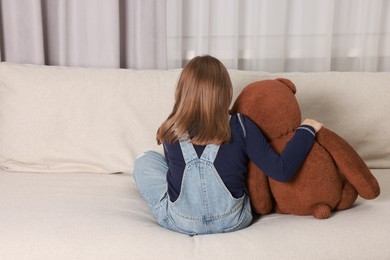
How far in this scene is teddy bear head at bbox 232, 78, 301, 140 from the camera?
1478 mm

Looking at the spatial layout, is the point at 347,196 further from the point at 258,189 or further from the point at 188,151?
the point at 188,151

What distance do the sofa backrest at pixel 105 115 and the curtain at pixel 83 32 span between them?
23 cm

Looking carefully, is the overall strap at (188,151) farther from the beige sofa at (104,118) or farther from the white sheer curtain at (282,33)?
the white sheer curtain at (282,33)

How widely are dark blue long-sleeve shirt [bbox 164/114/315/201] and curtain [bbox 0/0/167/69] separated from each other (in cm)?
78

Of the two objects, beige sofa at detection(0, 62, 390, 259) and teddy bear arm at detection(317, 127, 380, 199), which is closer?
teddy bear arm at detection(317, 127, 380, 199)

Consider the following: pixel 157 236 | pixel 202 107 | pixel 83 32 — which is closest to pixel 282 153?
pixel 202 107

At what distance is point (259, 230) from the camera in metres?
1.38

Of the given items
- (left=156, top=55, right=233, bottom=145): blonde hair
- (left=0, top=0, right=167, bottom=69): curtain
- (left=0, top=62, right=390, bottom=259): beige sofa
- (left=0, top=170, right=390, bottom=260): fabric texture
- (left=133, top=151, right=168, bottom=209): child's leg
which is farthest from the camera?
(left=0, top=0, right=167, bottom=69): curtain

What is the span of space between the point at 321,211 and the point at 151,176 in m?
0.53

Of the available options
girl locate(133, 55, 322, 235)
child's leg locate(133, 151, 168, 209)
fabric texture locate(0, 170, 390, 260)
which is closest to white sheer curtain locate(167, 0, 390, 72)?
child's leg locate(133, 151, 168, 209)

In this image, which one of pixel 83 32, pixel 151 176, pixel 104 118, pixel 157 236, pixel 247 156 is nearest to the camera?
pixel 157 236

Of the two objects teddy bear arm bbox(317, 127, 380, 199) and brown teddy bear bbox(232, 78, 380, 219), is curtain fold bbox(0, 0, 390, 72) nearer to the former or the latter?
brown teddy bear bbox(232, 78, 380, 219)

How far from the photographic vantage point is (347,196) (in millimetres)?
1456

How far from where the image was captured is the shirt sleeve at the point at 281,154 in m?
1.39
